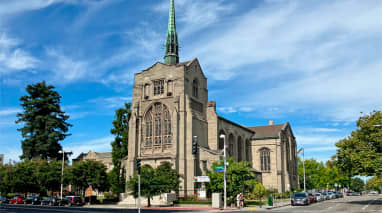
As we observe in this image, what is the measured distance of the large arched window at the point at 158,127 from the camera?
53.6m

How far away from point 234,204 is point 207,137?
60.0ft

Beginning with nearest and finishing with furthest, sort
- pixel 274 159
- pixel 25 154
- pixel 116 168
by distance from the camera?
pixel 116 168 → pixel 25 154 → pixel 274 159

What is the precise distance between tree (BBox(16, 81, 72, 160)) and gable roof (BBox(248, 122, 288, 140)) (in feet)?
139

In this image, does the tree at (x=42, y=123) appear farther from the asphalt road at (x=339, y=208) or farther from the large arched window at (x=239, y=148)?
the asphalt road at (x=339, y=208)

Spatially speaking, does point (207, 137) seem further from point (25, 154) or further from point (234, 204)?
point (25, 154)

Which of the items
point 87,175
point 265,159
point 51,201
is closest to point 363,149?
point 265,159

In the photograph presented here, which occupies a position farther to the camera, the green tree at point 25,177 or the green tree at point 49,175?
the green tree at point 25,177

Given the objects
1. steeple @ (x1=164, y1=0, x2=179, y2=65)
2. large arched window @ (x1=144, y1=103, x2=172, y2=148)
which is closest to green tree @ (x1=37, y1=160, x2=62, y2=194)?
large arched window @ (x1=144, y1=103, x2=172, y2=148)

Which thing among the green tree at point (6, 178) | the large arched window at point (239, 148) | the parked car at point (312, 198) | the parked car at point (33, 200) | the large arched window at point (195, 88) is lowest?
the parked car at point (33, 200)

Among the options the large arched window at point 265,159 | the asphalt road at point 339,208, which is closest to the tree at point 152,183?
the asphalt road at point 339,208

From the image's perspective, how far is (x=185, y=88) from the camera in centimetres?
5412

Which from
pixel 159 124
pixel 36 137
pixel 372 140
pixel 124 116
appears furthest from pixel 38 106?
pixel 372 140

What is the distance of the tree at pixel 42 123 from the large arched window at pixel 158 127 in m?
24.6

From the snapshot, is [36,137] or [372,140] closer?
[372,140]
